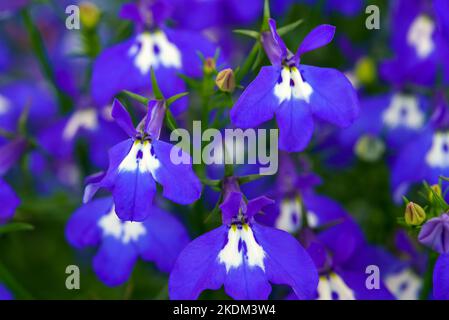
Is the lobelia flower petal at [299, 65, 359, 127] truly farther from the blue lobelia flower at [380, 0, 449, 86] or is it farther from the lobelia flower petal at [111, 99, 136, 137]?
the blue lobelia flower at [380, 0, 449, 86]

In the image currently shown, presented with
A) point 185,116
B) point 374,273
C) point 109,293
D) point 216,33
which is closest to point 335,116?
point 374,273

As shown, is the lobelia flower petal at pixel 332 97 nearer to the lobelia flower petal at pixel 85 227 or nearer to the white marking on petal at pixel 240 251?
the white marking on petal at pixel 240 251

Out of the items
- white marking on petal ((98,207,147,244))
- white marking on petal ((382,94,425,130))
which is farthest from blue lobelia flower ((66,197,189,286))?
white marking on petal ((382,94,425,130))

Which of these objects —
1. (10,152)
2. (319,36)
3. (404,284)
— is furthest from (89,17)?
(404,284)

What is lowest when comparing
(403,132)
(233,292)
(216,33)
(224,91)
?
(233,292)

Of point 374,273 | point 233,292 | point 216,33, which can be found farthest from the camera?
point 216,33

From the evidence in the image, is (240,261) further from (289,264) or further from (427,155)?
(427,155)

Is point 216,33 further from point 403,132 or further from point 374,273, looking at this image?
point 374,273
